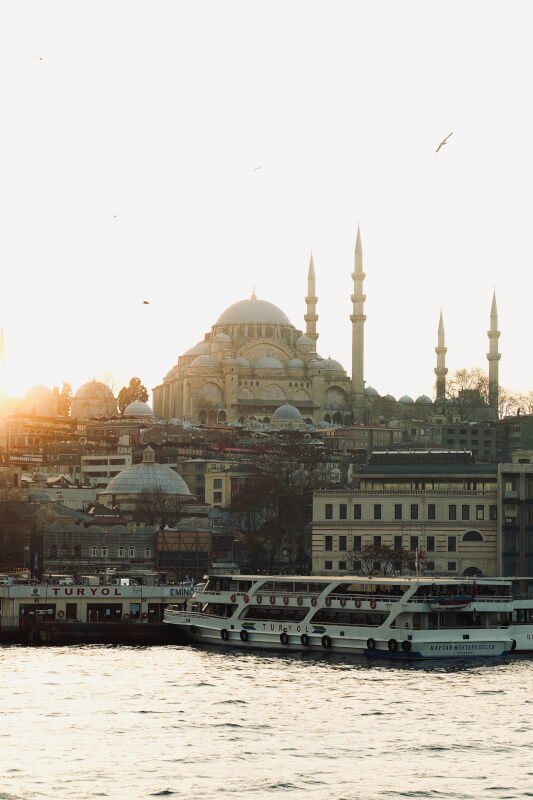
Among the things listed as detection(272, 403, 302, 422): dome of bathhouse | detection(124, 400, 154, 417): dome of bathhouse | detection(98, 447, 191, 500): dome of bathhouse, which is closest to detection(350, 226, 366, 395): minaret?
detection(272, 403, 302, 422): dome of bathhouse

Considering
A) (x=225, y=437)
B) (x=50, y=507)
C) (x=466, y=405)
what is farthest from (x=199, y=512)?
(x=466, y=405)

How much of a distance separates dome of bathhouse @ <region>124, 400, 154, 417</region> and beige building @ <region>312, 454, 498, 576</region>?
90376 millimetres

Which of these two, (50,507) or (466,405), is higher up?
(466,405)

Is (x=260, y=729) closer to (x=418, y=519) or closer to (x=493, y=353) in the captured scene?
(x=418, y=519)

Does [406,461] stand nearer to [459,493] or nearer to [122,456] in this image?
[459,493]

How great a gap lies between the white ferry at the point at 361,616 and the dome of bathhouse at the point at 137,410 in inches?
4757

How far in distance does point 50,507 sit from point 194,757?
7379cm

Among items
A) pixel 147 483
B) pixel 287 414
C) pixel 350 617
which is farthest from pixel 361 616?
pixel 287 414

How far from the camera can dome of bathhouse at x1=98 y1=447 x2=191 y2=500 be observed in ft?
427

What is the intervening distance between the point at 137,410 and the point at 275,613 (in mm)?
124182

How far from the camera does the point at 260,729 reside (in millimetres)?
48625

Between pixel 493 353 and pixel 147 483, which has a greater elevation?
pixel 493 353

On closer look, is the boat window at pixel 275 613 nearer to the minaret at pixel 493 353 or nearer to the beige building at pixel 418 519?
the beige building at pixel 418 519

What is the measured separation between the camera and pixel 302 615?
68625mm
